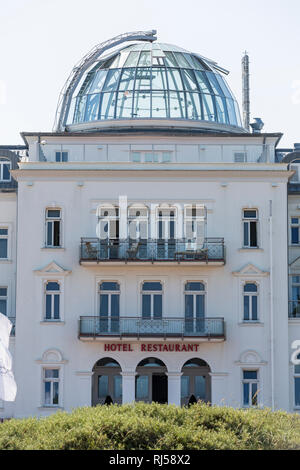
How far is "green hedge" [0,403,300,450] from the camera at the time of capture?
1179 inches

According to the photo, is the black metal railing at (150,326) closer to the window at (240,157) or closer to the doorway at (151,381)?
the doorway at (151,381)

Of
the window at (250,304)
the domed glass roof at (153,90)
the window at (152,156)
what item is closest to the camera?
the window at (250,304)

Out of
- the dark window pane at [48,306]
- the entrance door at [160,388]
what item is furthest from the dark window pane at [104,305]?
the entrance door at [160,388]

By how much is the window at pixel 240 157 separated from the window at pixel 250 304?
21.6 ft

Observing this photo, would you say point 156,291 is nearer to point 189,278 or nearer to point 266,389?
point 189,278

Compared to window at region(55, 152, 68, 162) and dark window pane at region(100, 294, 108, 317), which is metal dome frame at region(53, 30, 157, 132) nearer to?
window at region(55, 152, 68, 162)

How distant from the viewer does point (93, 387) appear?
2122 inches

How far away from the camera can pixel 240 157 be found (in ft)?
184

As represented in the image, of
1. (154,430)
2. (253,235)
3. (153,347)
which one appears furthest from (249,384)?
(154,430)

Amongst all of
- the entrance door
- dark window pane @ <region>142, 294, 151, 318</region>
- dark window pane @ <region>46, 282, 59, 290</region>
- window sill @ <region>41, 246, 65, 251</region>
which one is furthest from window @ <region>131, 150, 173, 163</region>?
the entrance door

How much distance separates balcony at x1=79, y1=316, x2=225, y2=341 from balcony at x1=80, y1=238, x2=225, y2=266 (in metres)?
2.61

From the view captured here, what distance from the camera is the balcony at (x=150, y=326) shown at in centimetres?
5184

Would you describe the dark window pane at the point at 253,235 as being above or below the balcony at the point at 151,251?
above
